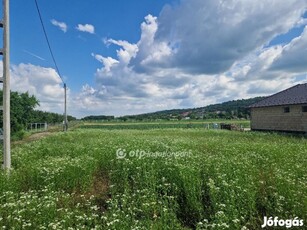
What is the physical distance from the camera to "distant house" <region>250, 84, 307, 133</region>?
26.4 m

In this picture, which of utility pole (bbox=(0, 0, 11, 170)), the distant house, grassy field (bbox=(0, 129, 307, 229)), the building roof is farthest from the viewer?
Answer: the building roof

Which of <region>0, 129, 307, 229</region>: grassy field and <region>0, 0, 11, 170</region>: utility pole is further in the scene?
<region>0, 0, 11, 170</region>: utility pole

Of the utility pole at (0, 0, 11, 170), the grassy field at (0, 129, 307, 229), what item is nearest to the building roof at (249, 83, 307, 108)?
the grassy field at (0, 129, 307, 229)

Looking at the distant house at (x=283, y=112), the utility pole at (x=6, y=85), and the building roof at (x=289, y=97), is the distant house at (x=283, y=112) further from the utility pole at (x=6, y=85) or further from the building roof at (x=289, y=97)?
the utility pole at (x=6, y=85)

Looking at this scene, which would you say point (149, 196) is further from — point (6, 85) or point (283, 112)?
point (283, 112)

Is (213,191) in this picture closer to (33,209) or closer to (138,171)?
(138,171)

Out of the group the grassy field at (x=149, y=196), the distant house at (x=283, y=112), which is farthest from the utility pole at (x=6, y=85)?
the distant house at (x=283, y=112)

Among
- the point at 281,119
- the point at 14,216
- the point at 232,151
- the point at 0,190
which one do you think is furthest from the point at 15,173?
the point at 281,119

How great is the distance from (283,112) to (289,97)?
215 cm

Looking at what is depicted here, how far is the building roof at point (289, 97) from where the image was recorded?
27.4 metres

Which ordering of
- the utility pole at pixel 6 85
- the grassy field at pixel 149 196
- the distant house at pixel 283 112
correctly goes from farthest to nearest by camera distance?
the distant house at pixel 283 112 → the utility pole at pixel 6 85 → the grassy field at pixel 149 196

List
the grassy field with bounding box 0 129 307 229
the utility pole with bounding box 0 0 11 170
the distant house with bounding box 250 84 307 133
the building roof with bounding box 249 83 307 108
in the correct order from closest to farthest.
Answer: the grassy field with bounding box 0 129 307 229 < the utility pole with bounding box 0 0 11 170 < the distant house with bounding box 250 84 307 133 < the building roof with bounding box 249 83 307 108

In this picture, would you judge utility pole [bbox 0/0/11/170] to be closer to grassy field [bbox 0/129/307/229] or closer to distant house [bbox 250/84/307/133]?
grassy field [bbox 0/129/307/229]

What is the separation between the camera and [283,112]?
2897 centimetres
